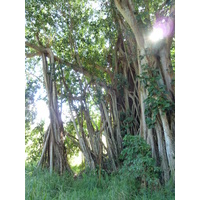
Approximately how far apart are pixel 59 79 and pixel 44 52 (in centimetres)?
60

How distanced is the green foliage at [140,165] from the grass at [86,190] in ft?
0.37

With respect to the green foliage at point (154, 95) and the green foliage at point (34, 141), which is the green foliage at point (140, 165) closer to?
the green foliage at point (154, 95)

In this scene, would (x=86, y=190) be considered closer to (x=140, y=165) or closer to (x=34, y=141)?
(x=140, y=165)

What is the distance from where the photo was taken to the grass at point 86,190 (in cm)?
241

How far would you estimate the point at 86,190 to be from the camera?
2.70 meters

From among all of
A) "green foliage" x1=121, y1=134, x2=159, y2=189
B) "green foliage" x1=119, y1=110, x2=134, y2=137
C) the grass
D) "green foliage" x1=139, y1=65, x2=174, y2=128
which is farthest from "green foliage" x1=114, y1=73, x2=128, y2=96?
the grass

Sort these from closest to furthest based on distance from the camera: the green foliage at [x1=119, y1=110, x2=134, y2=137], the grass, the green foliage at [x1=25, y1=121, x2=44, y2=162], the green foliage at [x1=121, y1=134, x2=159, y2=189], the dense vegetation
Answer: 1. the grass
2. the green foliage at [x1=121, y1=134, x2=159, y2=189]
3. the dense vegetation
4. the green foliage at [x1=119, y1=110, x2=134, y2=137]
5. the green foliage at [x1=25, y1=121, x2=44, y2=162]

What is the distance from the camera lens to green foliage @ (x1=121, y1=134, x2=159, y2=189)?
2.74 m

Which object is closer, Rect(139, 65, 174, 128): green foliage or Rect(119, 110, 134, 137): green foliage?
Rect(139, 65, 174, 128): green foliage

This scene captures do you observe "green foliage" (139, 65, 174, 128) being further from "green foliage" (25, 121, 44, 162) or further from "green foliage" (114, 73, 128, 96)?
"green foliage" (25, 121, 44, 162)

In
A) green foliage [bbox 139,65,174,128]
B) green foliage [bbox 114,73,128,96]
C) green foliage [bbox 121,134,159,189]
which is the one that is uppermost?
green foliage [bbox 114,73,128,96]

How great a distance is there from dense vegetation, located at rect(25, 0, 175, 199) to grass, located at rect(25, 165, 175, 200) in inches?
0.7

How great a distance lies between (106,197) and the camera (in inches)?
95.7
